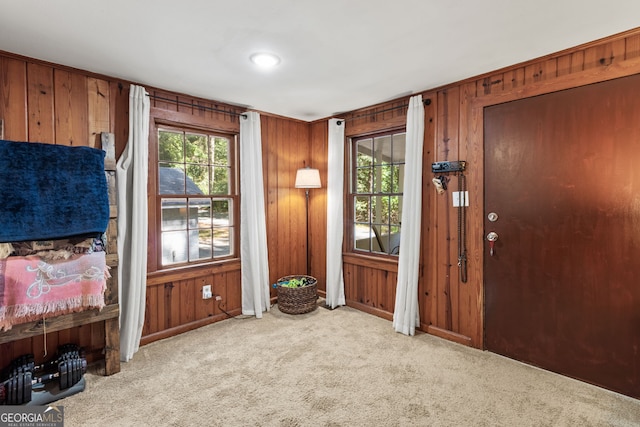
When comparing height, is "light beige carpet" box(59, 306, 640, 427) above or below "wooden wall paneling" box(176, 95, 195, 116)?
below

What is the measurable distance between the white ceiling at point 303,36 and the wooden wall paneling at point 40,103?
0.38 feet

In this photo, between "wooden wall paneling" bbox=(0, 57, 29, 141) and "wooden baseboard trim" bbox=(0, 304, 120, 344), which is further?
"wooden wall paneling" bbox=(0, 57, 29, 141)

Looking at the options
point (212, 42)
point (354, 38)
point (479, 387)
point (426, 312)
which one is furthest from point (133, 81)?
point (479, 387)

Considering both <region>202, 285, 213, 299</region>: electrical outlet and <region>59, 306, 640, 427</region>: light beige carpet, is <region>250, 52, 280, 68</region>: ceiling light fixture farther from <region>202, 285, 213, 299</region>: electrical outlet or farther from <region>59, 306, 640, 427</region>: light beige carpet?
<region>59, 306, 640, 427</region>: light beige carpet

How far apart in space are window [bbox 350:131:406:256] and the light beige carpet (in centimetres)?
118

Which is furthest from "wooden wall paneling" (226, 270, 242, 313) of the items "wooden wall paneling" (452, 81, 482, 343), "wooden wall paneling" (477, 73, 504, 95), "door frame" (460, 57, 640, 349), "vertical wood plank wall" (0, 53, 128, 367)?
"wooden wall paneling" (477, 73, 504, 95)

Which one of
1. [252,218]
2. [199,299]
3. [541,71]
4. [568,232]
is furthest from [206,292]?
[541,71]

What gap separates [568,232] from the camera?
2389 millimetres

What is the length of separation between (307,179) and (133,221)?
193 centimetres

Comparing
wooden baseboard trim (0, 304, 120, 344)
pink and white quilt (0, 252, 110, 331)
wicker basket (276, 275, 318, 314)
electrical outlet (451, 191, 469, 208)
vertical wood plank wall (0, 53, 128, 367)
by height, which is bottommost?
wicker basket (276, 275, 318, 314)

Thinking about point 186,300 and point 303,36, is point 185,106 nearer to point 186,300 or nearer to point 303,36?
point 303,36

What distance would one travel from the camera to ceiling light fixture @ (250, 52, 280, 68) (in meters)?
2.38

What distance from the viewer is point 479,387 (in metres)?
2.30

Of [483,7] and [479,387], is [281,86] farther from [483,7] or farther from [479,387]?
[479,387]
